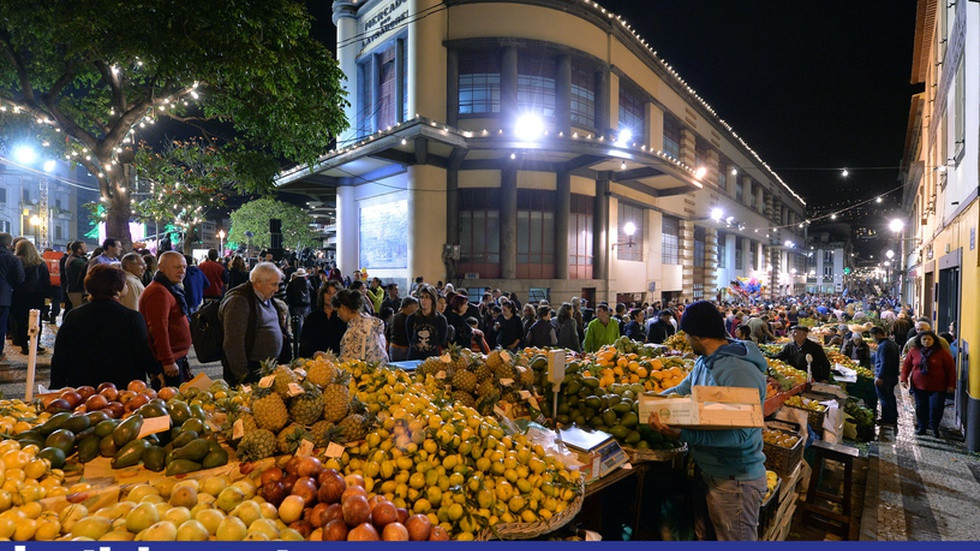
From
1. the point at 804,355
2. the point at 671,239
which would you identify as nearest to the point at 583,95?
the point at 671,239

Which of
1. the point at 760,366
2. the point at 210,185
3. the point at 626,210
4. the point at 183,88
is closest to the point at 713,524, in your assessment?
the point at 760,366

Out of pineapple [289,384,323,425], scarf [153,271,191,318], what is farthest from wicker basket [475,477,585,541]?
scarf [153,271,191,318]

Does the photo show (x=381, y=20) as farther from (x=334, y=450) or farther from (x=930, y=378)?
(x=930, y=378)

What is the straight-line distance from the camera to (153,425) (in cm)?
277

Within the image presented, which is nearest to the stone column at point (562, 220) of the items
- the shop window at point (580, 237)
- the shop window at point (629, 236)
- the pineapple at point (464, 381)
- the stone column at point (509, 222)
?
the shop window at point (580, 237)

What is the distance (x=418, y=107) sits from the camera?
17.3 metres

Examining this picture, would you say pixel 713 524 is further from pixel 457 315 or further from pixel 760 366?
pixel 457 315

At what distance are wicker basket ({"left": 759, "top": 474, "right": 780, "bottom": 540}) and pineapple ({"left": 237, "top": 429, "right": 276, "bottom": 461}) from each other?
371 cm

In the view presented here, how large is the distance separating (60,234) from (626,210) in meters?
70.4

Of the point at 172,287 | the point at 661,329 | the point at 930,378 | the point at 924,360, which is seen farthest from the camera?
the point at 661,329

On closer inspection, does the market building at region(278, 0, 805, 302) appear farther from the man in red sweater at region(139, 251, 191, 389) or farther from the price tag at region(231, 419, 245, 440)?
the price tag at region(231, 419, 245, 440)

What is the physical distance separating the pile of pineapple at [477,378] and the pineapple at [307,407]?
39.5 inches

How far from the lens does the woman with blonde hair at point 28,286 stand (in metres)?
8.05

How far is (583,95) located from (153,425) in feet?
66.2
